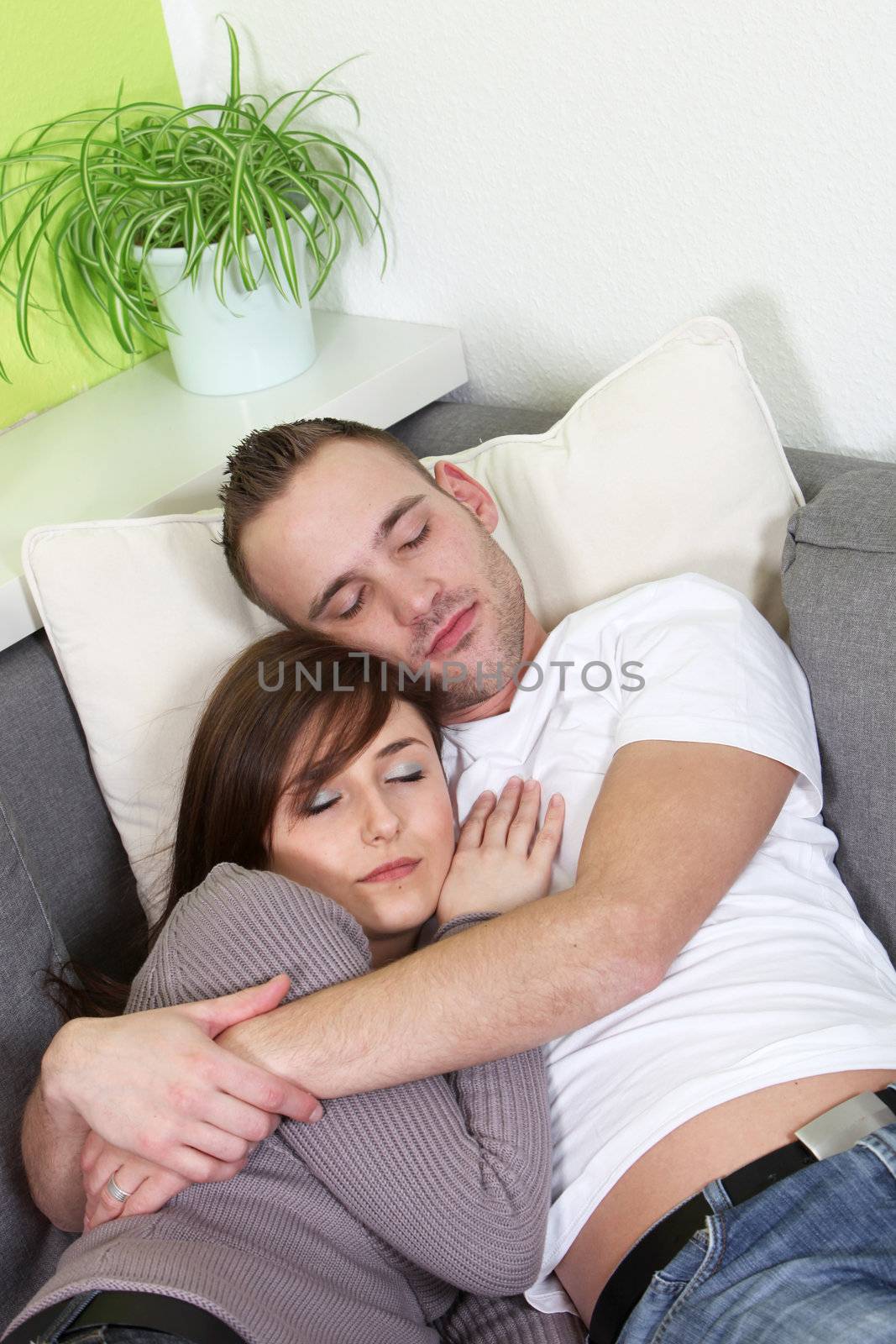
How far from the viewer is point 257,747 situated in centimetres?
122

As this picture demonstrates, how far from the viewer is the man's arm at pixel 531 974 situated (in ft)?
3.28

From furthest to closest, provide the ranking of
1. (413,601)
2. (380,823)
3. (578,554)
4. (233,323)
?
(233,323) → (578,554) → (413,601) → (380,823)

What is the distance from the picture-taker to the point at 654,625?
4.04 feet

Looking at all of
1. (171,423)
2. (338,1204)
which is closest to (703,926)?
(338,1204)

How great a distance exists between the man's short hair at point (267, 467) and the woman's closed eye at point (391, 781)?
0.27 meters

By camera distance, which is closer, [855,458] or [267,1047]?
[267,1047]

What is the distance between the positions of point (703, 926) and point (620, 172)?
967mm

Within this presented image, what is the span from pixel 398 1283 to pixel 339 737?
0.50 m

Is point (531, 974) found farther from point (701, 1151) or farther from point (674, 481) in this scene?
point (674, 481)

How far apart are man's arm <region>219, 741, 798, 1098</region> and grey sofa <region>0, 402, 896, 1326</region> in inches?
9.4

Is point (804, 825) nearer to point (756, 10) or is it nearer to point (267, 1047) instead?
point (267, 1047)

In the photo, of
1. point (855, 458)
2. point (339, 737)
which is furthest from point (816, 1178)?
point (855, 458)

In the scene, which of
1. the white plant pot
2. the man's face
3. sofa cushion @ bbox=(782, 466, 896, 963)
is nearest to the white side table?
the white plant pot

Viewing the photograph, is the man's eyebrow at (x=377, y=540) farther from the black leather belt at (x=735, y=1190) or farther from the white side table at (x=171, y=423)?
the black leather belt at (x=735, y=1190)
